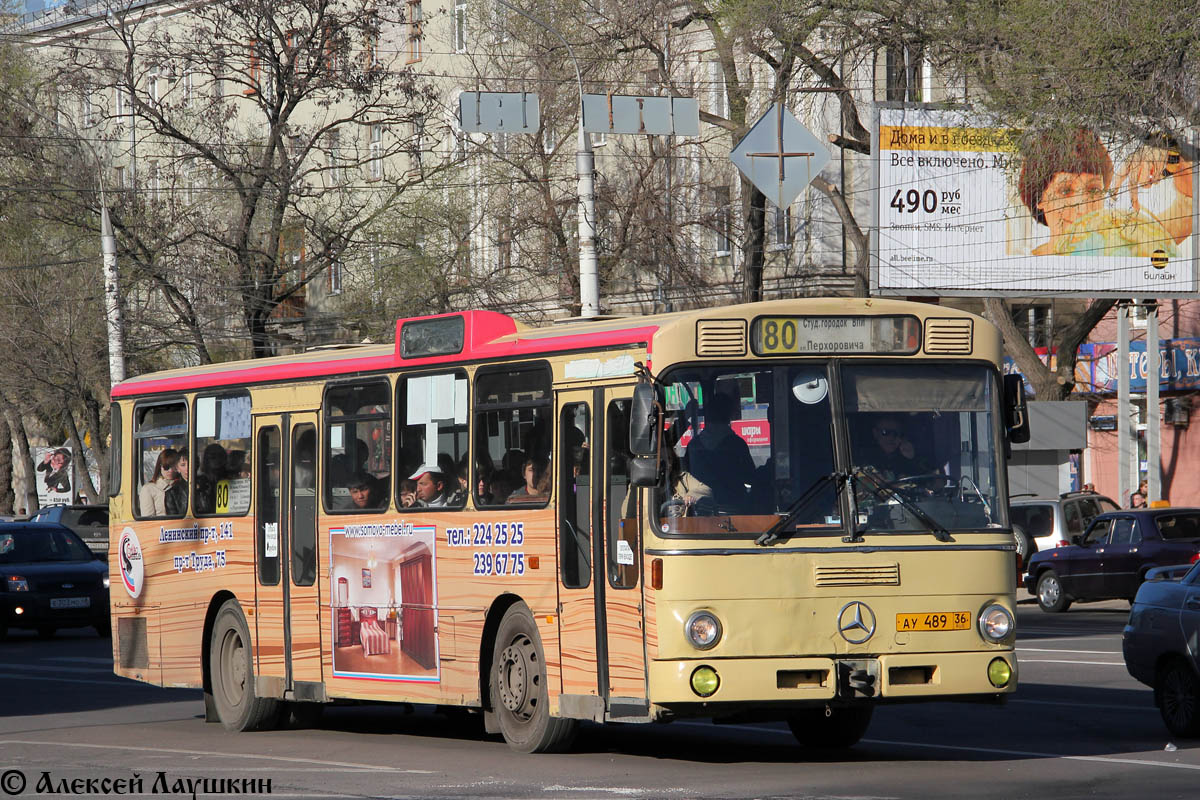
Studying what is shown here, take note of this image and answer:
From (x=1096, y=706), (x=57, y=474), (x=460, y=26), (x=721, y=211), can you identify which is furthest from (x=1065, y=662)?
(x=57, y=474)

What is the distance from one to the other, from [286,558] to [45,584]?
13.5 metres

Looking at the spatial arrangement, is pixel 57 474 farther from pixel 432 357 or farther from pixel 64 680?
pixel 432 357

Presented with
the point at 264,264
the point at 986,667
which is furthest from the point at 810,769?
the point at 264,264

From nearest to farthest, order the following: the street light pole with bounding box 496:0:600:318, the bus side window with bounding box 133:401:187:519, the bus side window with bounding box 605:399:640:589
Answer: the bus side window with bounding box 605:399:640:589 → the bus side window with bounding box 133:401:187:519 → the street light pole with bounding box 496:0:600:318

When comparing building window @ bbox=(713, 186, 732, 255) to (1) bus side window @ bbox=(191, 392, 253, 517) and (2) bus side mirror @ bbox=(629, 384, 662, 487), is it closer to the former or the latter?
(1) bus side window @ bbox=(191, 392, 253, 517)

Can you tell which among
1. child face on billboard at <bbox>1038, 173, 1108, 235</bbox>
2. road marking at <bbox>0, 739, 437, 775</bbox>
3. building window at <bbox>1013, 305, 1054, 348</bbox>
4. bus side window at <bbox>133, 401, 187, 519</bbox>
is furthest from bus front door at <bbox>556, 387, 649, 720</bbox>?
building window at <bbox>1013, 305, 1054, 348</bbox>

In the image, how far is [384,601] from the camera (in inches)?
533

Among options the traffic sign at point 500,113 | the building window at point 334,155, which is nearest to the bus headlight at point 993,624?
the traffic sign at point 500,113

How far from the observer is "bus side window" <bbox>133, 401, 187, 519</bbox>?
1608cm

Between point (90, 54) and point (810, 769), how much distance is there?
3628cm

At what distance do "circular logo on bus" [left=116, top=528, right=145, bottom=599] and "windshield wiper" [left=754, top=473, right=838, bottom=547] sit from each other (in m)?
7.62

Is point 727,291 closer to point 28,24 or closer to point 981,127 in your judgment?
point 981,127

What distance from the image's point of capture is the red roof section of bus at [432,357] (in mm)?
11727

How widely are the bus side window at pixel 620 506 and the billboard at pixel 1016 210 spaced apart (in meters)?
20.1
